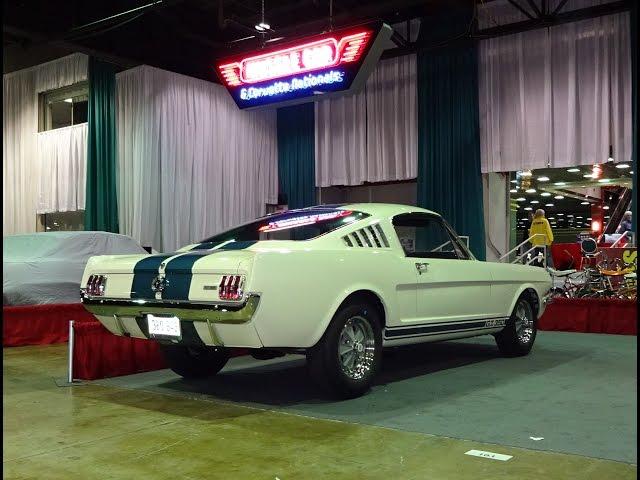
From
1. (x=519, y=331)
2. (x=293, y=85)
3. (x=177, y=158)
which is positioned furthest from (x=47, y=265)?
(x=519, y=331)

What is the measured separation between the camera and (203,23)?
492 inches

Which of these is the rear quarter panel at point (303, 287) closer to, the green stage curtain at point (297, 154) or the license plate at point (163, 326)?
the license plate at point (163, 326)

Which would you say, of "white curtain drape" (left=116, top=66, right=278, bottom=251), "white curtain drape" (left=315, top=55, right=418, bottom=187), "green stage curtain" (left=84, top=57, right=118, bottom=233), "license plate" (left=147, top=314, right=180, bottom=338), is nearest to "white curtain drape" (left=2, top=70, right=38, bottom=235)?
"green stage curtain" (left=84, top=57, right=118, bottom=233)

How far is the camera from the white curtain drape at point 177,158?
12633 millimetres

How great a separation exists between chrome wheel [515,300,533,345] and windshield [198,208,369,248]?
2.33 meters

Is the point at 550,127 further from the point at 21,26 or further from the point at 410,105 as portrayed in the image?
the point at 21,26

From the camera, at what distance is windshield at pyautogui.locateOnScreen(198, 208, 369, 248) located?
4648 mm

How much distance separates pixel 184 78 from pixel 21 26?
309cm

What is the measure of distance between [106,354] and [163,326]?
152cm

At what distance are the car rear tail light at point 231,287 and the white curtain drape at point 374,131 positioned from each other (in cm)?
924

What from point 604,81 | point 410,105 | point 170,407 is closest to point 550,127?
point 604,81

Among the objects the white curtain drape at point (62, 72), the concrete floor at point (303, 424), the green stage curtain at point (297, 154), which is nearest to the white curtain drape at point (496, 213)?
the green stage curtain at point (297, 154)

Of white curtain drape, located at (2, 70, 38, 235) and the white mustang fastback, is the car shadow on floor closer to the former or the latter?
the white mustang fastback

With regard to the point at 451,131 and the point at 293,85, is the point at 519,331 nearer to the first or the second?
the point at 293,85
